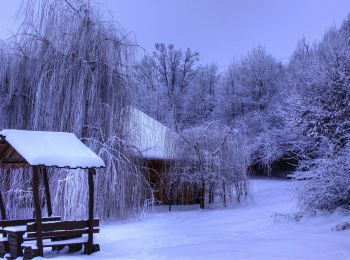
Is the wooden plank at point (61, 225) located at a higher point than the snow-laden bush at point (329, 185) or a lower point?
lower

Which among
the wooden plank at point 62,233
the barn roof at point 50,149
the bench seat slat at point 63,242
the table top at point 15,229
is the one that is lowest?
the bench seat slat at point 63,242

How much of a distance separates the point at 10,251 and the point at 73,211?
3550 millimetres

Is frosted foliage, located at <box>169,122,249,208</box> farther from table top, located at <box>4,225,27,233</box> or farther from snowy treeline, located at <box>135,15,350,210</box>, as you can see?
table top, located at <box>4,225,27,233</box>

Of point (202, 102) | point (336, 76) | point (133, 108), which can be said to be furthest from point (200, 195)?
point (202, 102)

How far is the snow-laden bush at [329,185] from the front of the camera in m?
12.4

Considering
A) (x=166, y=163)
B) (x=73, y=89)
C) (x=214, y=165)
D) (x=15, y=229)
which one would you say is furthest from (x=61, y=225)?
(x=214, y=165)

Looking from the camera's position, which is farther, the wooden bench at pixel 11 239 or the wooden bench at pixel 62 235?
the wooden bench at pixel 11 239

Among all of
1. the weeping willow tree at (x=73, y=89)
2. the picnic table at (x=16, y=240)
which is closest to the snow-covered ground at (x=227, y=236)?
the picnic table at (x=16, y=240)

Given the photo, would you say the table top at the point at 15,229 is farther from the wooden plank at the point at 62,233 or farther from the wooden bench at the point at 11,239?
the wooden plank at the point at 62,233

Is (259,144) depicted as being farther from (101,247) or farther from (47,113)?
(101,247)

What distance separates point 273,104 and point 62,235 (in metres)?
22.9

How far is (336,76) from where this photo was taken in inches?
680

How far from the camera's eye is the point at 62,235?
984cm

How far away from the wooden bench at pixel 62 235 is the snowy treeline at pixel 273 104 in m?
6.29
